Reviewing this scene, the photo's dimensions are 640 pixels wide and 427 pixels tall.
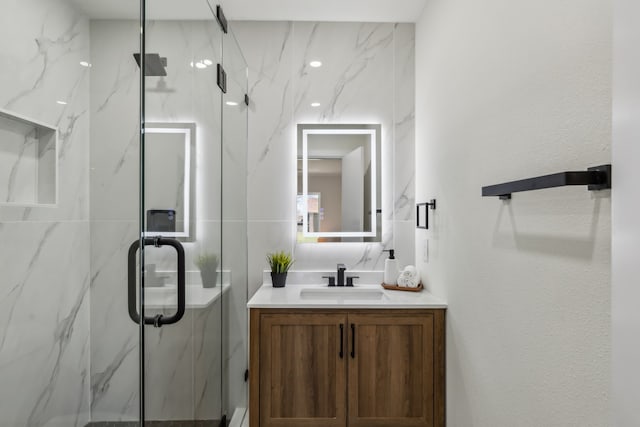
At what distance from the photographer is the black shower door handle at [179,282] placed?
3.42 feet

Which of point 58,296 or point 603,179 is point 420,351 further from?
point 58,296

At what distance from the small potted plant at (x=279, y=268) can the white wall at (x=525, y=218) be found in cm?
101

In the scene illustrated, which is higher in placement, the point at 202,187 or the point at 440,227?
the point at 202,187

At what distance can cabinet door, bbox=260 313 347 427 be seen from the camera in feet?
6.21

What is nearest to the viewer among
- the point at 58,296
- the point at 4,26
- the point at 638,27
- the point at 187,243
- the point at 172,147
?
the point at 638,27

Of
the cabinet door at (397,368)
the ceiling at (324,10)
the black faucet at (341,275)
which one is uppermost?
the ceiling at (324,10)

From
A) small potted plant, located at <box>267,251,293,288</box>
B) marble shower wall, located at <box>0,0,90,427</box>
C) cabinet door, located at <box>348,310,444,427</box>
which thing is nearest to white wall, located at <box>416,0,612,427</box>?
cabinet door, located at <box>348,310,444,427</box>

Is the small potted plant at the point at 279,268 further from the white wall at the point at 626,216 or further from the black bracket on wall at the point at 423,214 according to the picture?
the white wall at the point at 626,216

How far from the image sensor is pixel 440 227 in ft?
6.52

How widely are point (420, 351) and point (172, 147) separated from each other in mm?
1563

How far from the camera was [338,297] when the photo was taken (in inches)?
92.4

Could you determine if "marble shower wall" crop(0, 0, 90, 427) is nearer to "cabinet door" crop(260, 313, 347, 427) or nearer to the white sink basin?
"cabinet door" crop(260, 313, 347, 427)

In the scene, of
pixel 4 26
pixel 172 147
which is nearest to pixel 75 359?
pixel 172 147

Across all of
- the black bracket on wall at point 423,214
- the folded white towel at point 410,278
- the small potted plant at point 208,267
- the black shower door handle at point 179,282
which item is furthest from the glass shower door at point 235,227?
the black bracket on wall at point 423,214
